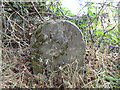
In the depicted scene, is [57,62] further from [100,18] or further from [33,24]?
[100,18]

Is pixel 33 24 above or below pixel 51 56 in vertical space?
above

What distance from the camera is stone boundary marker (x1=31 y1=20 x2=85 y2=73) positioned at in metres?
1.98

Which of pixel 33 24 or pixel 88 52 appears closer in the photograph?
pixel 88 52

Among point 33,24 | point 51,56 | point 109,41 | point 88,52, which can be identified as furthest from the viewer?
point 109,41

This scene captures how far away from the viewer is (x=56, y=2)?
284cm

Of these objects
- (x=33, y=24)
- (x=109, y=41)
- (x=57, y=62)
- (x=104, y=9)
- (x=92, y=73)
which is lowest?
(x=92, y=73)

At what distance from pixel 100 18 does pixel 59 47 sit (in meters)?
1.46

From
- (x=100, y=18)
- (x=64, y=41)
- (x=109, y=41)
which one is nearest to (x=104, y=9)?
(x=100, y=18)

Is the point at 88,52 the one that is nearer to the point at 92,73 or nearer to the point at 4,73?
the point at 92,73

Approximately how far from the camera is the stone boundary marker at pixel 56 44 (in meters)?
1.98

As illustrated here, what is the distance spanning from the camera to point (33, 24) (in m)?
2.80

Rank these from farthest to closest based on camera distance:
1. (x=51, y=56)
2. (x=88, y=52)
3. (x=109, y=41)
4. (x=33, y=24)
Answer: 1. (x=109, y=41)
2. (x=33, y=24)
3. (x=88, y=52)
4. (x=51, y=56)

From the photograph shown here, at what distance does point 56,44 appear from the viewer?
1.99m

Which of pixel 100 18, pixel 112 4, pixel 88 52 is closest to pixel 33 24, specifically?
pixel 88 52
